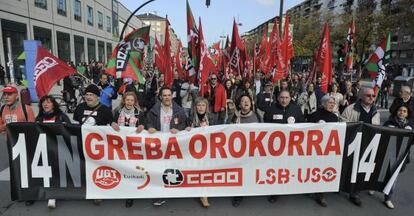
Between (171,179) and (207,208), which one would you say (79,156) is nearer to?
(171,179)

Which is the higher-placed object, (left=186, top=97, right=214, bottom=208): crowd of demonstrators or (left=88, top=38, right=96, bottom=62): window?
(left=88, top=38, right=96, bottom=62): window

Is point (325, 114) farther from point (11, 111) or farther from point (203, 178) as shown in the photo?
point (11, 111)

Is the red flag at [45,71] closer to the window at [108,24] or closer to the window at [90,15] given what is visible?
the window at [90,15]

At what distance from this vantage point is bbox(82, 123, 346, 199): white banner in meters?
3.90

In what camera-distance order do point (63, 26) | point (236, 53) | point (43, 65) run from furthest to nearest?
1. point (63, 26)
2. point (236, 53)
3. point (43, 65)

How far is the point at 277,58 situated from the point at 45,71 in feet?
22.3

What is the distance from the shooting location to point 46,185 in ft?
12.8

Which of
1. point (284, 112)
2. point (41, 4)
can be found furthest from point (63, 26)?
point (284, 112)

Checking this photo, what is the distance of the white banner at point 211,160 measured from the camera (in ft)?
12.8

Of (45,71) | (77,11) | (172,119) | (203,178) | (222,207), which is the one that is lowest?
(222,207)

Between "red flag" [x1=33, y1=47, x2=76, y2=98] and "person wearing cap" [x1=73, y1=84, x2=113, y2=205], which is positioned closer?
"person wearing cap" [x1=73, y1=84, x2=113, y2=205]

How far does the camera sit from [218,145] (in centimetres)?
395

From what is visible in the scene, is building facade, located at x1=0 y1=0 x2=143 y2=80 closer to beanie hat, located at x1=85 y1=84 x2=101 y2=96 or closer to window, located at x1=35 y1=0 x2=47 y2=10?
window, located at x1=35 y1=0 x2=47 y2=10

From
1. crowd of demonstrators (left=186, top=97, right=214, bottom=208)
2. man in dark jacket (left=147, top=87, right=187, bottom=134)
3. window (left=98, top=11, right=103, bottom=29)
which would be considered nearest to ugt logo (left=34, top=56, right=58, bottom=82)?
man in dark jacket (left=147, top=87, right=187, bottom=134)
